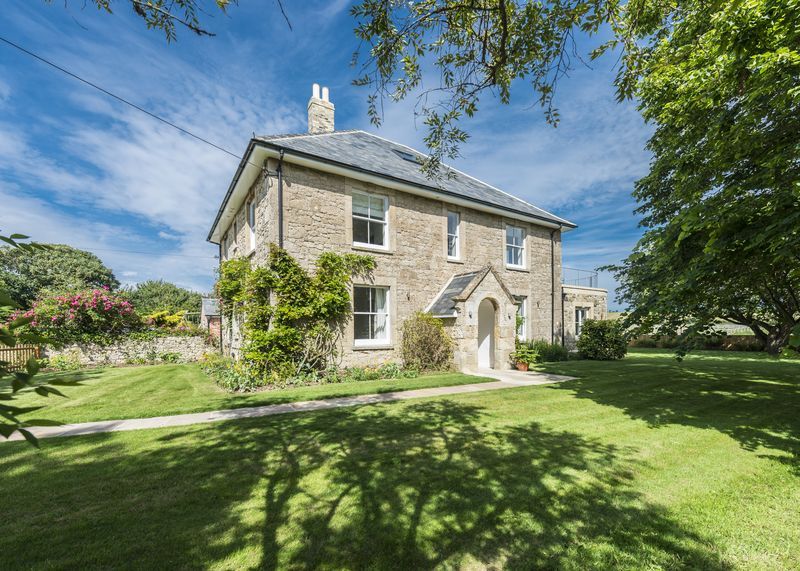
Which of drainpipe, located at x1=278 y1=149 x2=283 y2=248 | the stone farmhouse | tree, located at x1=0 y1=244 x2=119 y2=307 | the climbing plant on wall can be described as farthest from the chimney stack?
tree, located at x1=0 y1=244 x2=119 y2=307

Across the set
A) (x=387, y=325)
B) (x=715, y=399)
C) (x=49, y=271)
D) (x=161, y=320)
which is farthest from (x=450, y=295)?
(x=49, y=271)

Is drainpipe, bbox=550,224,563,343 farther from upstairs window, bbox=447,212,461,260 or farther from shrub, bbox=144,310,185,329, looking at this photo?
shrub, bbox=144,310,185,329

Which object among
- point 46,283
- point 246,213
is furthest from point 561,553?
point 46,283

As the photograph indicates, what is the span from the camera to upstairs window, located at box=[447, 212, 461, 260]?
14164 millimetres

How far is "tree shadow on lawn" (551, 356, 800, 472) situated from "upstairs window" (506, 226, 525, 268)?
19.0 ft

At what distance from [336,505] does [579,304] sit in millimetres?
18128

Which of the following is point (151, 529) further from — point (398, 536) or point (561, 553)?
point (561, 553)

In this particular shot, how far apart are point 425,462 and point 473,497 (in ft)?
3.02

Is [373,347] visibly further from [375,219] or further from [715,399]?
[715,399]

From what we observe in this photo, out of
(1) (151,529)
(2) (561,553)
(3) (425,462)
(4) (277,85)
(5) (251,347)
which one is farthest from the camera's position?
(5) (251,347)

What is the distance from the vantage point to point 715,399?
7.84 m

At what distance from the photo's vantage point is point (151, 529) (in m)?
3.15

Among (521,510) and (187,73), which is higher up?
(187,73)

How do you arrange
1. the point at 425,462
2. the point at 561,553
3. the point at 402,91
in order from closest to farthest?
the point at 561,553 < the point at 425,462 < the point at 402,91
